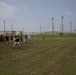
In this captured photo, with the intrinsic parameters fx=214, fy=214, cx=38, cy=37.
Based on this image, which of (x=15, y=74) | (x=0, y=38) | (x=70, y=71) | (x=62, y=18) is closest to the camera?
(x=15, y=74)

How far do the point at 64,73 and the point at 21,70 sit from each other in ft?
6.73

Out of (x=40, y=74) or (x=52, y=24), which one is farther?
(x=52, y=24)

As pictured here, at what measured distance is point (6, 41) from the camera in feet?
125

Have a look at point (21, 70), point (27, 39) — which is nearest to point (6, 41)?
point (27, 39)

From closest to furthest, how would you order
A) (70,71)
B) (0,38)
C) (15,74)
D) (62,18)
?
(15,74), (70,71), (0,38), (62,18)

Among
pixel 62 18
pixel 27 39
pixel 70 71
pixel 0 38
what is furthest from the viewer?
pixel 62 18

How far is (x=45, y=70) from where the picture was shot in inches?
401

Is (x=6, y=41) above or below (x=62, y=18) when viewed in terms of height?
below

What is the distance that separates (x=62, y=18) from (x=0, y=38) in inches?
2930

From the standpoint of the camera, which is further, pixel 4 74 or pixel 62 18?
pixel 62 18

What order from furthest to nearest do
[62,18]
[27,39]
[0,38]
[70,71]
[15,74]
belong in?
[62,18] < [27,39] < [0,38] < [70,71] < [15,74]

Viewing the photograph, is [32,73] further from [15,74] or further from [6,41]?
[6,41]

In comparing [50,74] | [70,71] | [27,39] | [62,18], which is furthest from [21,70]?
[62,18]

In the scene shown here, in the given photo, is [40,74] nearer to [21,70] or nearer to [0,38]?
[21,70]
